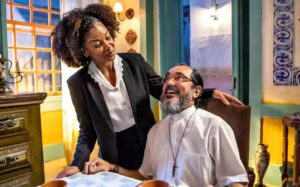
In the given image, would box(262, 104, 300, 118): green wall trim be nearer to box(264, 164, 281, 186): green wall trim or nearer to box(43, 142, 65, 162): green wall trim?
box(264, 164, 281, 186): green wall trim

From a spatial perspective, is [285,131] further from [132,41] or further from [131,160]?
[132,41]

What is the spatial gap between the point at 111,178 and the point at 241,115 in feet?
2.35

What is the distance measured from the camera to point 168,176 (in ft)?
4.32

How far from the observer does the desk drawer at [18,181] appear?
192 cm

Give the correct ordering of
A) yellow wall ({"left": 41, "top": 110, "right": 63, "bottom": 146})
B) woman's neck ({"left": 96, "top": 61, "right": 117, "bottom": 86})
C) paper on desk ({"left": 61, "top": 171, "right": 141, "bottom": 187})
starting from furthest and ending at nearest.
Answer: yellow wall ({"left": 41, "top": 110, "right": 63, "bottom": 146}) < woman's neck ({"left": 96, "top": 61, "right": 117, "bottom": 86}) < paper on desk ({"left": 61, "top": 171, "right": 141, "bottom": 187})

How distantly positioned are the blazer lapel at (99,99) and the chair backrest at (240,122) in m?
0.55

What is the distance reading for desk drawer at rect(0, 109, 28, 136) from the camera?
1878 millimetres

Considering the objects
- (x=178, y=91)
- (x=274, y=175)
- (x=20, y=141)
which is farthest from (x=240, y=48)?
(x=20, y=141)

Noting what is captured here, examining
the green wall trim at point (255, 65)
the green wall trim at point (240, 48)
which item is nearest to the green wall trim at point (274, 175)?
the green wall trim at point (255, 65)

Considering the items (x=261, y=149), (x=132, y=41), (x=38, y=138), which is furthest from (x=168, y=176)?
(x=132, y=41)

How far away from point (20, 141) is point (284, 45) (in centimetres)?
219

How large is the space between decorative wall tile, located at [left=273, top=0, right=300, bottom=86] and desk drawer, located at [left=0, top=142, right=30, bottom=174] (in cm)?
209

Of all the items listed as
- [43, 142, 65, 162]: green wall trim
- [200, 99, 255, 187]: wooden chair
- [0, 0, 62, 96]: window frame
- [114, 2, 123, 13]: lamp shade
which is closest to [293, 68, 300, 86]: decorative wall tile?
[200, 99, 255, 187]: wooden chair

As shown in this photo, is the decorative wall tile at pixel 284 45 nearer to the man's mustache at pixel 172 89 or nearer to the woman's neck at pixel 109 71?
the man's mustache at pixel 172 89
